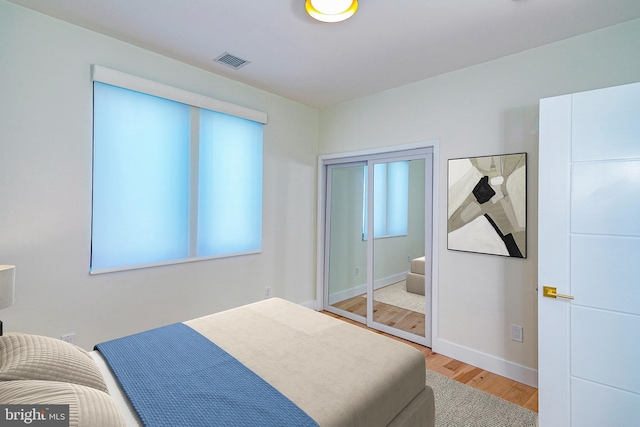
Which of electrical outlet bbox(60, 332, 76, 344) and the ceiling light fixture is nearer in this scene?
the ceiling light fixture

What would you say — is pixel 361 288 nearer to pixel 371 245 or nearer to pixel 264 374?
pixel 371 245

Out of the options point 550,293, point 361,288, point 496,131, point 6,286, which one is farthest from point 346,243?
point 6,286

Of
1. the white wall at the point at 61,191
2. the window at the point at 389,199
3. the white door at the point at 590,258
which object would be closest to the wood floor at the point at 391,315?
the window at the point at 389,199

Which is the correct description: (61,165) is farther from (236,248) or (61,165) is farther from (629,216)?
(629,216)

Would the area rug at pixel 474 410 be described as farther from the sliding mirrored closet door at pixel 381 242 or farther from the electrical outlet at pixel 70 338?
the electrical outlet at pixel 70 338

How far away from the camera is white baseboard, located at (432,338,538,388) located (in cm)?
238

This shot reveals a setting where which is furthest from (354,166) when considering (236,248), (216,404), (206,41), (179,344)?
(216,404)

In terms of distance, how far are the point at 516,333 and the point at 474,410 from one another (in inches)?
29.8

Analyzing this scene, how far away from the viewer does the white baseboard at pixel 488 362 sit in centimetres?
238

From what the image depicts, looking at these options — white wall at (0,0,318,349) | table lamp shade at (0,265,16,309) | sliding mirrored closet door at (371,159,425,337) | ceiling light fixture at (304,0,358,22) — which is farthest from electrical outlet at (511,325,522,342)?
table lamp shade at (0,265,16,309)

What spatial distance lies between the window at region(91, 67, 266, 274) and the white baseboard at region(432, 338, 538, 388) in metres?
2.19

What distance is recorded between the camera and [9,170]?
6.48 ft

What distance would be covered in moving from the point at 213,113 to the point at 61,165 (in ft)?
4.29

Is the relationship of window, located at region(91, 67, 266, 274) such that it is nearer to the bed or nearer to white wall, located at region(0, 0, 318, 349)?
white wall, located at region(0, 0, 318, 349)
